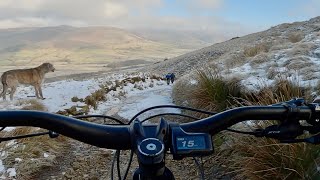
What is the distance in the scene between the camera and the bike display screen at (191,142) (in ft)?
4.20

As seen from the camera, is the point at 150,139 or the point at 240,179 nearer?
the point at 150,139

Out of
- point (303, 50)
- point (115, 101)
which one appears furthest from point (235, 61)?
point (115, 101)

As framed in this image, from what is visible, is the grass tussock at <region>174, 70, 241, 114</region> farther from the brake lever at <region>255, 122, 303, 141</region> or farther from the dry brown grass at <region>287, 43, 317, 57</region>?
the brake lever at <region>255, 122, 303, 141</region>

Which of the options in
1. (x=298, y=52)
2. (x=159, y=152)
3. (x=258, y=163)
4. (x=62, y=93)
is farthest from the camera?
(x=62, y=93)

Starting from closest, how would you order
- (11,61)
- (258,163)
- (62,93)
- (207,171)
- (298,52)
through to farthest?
(258,163)
(207,171)
(298,52)
(62,93)
(11,61)

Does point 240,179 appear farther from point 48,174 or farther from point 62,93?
point 62,93

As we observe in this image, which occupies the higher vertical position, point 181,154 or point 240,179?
point 181,154

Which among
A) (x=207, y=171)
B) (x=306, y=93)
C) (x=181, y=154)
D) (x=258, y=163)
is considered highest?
(x=181, y=154)

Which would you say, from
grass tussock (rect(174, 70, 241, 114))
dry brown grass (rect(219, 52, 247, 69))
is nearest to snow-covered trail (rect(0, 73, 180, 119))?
grass tussock (rect(174, 70, 241, 114))

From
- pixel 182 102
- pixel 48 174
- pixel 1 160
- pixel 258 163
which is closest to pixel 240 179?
pixel 258 163

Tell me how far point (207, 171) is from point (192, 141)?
4.14m

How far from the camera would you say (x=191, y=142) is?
129cm

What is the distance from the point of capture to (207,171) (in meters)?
5.31

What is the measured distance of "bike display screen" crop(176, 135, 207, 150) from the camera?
4.20ft
